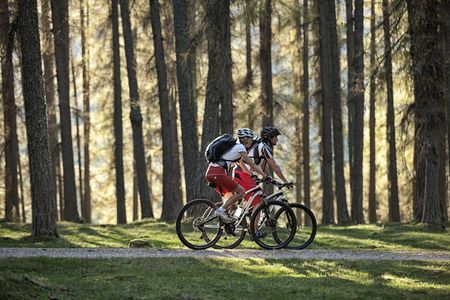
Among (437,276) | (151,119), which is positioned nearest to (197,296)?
(437,276)

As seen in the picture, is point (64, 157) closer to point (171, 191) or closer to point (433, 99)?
point (171, 191)

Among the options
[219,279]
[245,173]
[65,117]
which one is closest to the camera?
[219,279]

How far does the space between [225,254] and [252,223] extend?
0.77m

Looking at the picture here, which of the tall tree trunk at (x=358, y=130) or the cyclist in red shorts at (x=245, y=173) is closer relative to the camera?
the cyclist in red shorts at (x=245, y=173)

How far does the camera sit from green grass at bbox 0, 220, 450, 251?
13567mm

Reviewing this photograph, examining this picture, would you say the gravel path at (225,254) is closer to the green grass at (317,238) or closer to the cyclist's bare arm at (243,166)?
the green grass at (317,238)

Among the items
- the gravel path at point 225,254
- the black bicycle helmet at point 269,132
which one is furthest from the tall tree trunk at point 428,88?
the black bicycle helmet at point 269,132

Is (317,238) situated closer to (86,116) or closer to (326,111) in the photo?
(326,111)

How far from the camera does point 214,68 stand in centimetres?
1783

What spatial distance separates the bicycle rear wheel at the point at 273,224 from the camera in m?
11.7

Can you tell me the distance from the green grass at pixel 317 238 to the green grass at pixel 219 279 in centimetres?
279

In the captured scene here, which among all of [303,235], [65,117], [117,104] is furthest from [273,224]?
[117,104]

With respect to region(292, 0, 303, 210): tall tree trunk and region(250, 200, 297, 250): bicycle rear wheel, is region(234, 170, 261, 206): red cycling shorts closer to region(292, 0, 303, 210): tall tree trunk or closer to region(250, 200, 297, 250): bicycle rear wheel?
region(250, 200, 297, 250): bicycle rear wheel

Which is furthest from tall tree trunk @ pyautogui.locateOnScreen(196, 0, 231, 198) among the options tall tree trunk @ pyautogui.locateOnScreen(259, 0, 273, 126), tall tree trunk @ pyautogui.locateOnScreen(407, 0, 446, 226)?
tall tree trunk @ pyautogui.locateOnScreen(259, 0, 273, 126)
